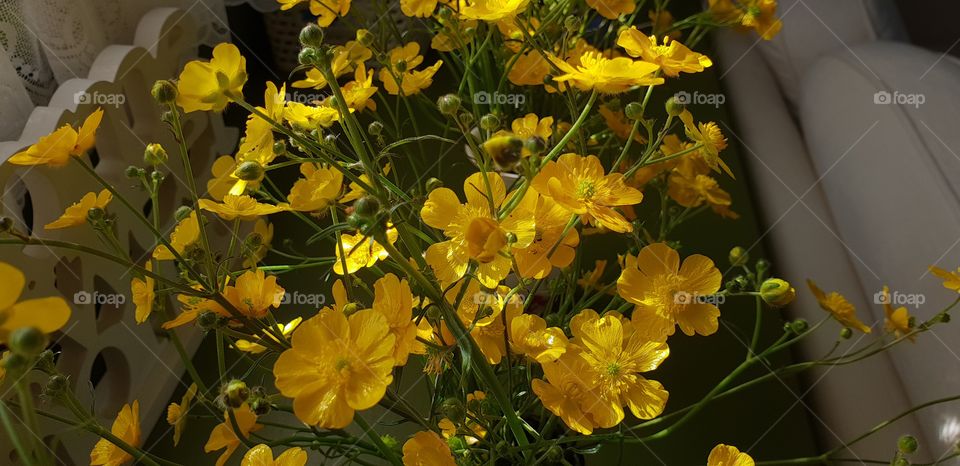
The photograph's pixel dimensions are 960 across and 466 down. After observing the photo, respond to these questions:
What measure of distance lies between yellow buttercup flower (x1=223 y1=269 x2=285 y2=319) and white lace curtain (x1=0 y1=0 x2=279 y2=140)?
487mm

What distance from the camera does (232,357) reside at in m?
0.92

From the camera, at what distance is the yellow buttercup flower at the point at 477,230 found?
377 millimetres

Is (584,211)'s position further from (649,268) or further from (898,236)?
(898,236)

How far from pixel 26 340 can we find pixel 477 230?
0.20 metres

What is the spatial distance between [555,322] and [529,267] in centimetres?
13

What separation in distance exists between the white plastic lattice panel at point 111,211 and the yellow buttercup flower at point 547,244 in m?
0.41

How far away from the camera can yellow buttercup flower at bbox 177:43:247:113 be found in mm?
446

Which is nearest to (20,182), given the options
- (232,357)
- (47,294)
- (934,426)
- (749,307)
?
(47,294)
